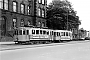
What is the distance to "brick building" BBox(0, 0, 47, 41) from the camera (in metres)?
37.3

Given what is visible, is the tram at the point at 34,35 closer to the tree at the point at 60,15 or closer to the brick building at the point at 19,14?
the brick building at the point at 19,14

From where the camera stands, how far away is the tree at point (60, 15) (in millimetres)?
54509

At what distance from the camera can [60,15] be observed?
54812mm

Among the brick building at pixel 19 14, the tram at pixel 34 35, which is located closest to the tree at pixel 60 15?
the brick building at pixel 19 14

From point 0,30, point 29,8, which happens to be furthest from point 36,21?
point 0,30

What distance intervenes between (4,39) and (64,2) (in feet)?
90.3

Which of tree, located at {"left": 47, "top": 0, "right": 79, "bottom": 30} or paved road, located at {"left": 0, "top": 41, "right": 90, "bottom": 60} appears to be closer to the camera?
paved road, located at {"left": 0, "top": 41, "right": 90, "bottom": 60}

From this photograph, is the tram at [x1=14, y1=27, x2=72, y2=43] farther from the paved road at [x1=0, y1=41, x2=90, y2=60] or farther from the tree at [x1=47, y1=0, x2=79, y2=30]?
the tree at [x1=47, y1=0, x2=79, y2=30]

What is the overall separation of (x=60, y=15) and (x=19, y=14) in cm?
1715

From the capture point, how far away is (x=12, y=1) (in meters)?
39.6

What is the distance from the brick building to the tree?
432cm

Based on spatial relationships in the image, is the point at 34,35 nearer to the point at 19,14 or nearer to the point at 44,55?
the point at 19,14

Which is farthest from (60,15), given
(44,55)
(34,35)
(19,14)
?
(44,55)

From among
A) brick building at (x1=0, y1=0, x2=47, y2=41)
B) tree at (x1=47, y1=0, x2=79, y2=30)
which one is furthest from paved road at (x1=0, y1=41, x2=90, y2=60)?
tree at (x1=47, y1=0, x2=79, y2=30)
